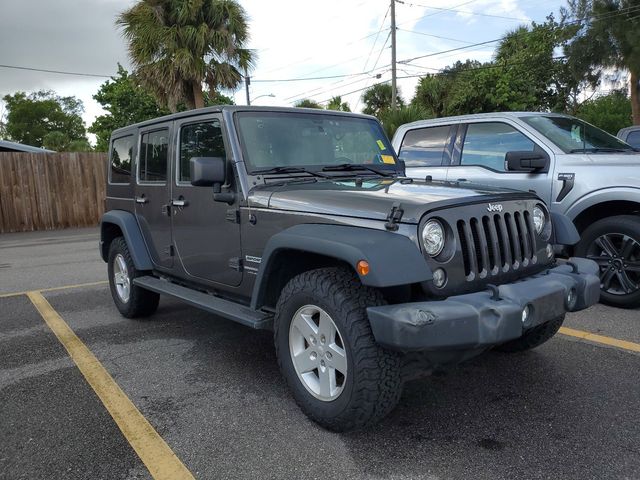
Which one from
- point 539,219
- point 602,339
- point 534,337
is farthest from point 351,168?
point 602,339

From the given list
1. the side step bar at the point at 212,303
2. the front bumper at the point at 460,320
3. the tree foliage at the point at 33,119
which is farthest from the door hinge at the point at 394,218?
the tree foliage at the point at 33,119

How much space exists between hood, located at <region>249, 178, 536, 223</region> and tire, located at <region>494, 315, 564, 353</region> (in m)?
0.91

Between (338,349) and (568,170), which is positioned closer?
(338,349)

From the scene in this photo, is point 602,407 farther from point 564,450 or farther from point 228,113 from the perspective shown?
point 228,113

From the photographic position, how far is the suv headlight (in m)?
3.33

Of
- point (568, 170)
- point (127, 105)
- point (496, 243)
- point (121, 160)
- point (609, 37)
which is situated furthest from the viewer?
point (127, 105)

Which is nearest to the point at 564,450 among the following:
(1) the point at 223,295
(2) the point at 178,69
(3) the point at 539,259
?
(3) the point at 539,259

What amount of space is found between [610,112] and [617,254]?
872 inches

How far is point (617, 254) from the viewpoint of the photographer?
5.01 meters

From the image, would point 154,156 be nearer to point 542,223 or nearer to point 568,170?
point 542,223

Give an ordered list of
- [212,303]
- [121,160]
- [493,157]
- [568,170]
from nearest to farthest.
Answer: [212,303] → [568,170] → [121,160] → [493,157]

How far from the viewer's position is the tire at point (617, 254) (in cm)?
489

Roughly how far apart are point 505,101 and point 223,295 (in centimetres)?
2457

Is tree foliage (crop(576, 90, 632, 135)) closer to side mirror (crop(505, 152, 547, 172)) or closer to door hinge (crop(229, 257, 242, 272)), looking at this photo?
side mirror (crop(505, 152, 547, 172))
